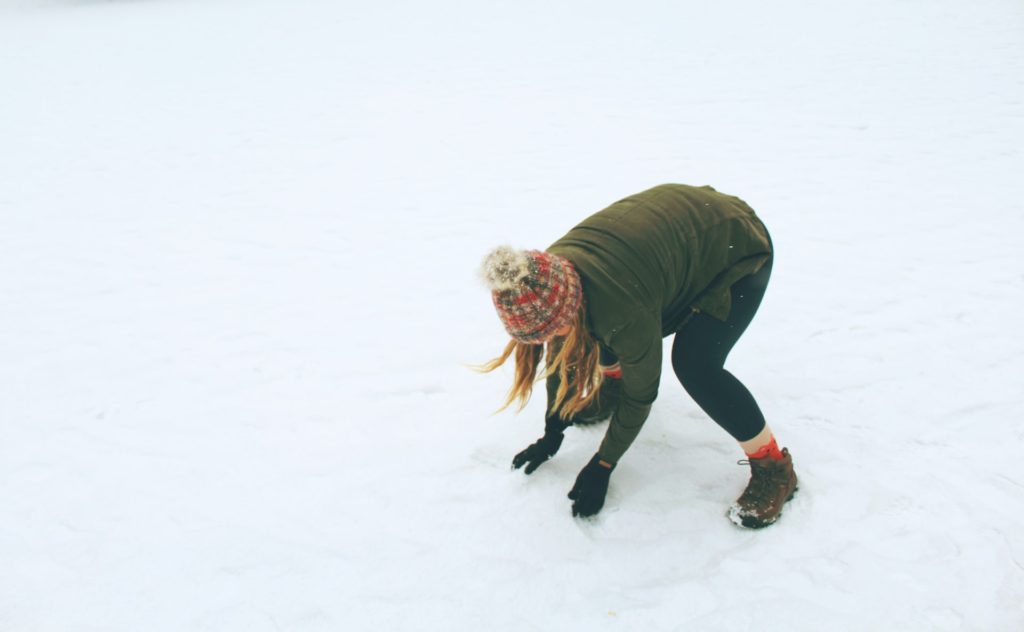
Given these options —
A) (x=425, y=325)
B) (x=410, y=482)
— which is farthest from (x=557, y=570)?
(x=425, y=325)

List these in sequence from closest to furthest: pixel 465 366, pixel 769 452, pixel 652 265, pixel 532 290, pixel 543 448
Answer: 1. pixel 532 290
2. pixel 652 265
3. pixel 769 452
4. pixel 543 448
5. pixel 465 366

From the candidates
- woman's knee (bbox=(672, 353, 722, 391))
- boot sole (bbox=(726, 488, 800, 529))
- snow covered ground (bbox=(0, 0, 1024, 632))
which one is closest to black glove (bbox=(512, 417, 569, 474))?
snow covered ground (bbox=(0, 0, 1024, 632))

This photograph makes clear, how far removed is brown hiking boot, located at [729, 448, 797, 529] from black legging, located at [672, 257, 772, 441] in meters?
0.33

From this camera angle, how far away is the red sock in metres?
2.14

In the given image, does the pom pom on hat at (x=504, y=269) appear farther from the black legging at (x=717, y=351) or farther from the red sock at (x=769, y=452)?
the red sock at (x=769, y=452)

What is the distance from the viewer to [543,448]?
243cm

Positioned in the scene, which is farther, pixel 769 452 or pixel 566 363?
pixel 769 452

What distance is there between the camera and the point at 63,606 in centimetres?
212

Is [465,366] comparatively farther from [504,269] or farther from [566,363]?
[504,269]

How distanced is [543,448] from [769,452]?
0.85 metres

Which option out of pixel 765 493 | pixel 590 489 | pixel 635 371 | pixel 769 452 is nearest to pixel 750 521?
pixel 765 493

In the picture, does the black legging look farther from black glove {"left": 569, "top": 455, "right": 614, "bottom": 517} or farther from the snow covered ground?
the snow covered ground

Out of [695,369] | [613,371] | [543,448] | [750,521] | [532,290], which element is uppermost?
[532,290]

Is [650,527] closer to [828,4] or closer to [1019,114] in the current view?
[1019,114]
